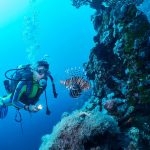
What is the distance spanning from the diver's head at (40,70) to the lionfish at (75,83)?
25.6 inches

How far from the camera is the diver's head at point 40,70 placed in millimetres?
6742

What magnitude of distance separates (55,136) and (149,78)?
2388 mm

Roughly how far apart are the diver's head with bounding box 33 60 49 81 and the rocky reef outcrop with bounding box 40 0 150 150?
1480mm

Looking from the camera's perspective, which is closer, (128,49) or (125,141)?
(125,141)

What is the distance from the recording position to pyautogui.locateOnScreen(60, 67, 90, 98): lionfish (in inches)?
245

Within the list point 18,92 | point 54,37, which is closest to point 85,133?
point 18,92

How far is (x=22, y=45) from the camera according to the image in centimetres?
7894

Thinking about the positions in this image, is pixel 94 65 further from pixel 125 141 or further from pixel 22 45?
pixel 22 45

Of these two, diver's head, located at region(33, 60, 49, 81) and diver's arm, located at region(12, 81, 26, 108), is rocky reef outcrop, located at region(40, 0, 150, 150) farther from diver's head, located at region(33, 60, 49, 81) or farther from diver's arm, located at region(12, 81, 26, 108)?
diver's arm, located at region(12, 81, 26, 108)

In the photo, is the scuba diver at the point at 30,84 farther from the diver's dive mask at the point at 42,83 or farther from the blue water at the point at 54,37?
the blue water at the point at 54,37

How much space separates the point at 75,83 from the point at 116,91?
1071mm

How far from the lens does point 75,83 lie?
20.9 feet

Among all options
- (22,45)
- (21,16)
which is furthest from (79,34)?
(21,16)

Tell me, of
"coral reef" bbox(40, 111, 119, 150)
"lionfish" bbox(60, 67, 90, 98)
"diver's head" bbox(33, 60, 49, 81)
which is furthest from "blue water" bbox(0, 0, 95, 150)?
"coral reef" bbox(40, 111, 119, 150)
